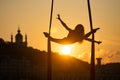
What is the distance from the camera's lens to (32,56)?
11394cm

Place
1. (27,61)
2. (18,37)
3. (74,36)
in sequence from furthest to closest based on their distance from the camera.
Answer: (18,37), (27,61), (74,36)

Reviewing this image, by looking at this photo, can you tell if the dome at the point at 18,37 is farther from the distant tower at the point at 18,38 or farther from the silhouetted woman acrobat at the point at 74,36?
the silhouetted woman acrobat at the point at 74,36

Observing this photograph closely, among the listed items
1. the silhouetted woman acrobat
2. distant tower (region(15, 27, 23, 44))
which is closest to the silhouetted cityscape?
distant tower (region(15, 27, 23, 44))

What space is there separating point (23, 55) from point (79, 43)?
3622 inches

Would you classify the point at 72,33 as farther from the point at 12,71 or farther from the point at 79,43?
the point at 12,71

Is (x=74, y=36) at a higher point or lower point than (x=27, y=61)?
lower

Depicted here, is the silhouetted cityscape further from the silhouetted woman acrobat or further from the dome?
the silhouetted woman acrobat

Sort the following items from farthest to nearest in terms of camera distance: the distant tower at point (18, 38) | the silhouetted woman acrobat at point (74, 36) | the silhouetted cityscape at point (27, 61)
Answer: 1. the distant tower at point (18, 38)
2. the silhouetted cityscape at point (27, 61)
3. the silhouetted woman acrobat at point (74, 36)

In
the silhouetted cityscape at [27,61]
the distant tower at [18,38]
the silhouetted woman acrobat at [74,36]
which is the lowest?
the silhouetted woman acrobat at [74,36]

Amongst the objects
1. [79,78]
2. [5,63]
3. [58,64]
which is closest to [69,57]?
[58,64]

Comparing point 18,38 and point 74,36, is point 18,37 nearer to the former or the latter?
point 18,38

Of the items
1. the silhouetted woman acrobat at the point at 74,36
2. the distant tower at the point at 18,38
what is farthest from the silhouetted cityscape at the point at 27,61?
the silhouetted woman acrobat at the point at 74,36

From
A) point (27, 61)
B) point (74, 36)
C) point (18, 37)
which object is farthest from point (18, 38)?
point (74, 36)

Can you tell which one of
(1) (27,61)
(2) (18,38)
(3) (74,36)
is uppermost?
(2) (18,38)
